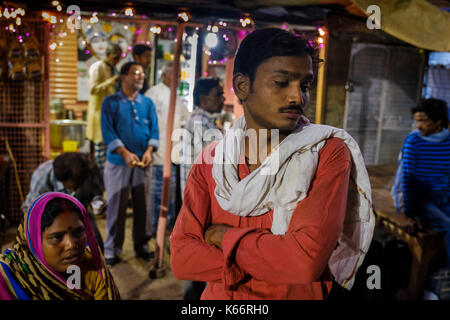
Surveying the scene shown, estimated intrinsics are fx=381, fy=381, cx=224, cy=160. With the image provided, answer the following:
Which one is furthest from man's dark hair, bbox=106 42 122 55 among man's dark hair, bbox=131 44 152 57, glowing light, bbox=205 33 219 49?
glowing light, bbox=205 33 219 49

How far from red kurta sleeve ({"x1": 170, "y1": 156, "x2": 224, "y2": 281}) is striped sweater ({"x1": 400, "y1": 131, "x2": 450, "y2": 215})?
2.39 meters

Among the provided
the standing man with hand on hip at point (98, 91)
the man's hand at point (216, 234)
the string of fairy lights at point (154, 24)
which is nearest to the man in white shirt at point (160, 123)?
the standing man with hand on hip at point (98, 91)

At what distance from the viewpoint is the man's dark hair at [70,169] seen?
2.76m

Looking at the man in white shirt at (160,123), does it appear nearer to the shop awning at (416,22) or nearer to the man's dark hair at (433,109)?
the man's dark hair at (433,109)

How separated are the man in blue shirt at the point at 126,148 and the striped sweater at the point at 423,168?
2.47 meters

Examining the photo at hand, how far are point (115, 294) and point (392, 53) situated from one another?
428cm

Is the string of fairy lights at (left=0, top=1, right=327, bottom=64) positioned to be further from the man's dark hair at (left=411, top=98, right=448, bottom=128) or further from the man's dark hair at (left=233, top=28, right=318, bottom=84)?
the man's dark hair at (left=411, top=98, right=448, bottom=128)

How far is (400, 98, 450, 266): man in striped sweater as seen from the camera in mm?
3107

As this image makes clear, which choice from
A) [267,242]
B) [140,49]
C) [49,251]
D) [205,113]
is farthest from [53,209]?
[140,49]

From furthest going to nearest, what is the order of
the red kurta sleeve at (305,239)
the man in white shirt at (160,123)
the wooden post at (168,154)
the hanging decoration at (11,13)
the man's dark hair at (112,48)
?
the man in white shirt at (160,123), the man's dark hair at (112,48), the wooden post at (168,154), the hanging decoration at (11,13), the red kurta sleeve at (305,239)

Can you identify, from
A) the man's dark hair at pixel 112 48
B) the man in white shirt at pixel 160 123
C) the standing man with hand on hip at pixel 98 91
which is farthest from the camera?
the standing man with hand on hip at pixel 98 91

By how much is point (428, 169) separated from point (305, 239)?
8.10ft
